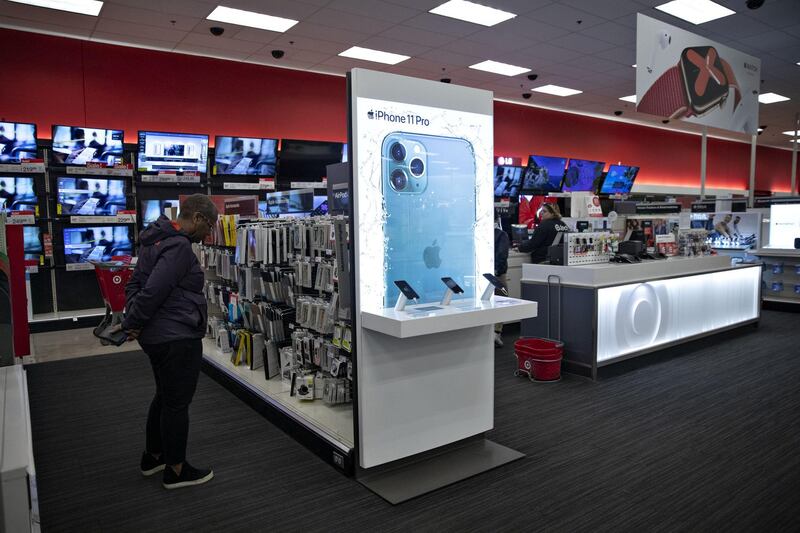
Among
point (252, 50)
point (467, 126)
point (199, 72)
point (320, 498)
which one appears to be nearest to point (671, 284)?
point (467, 126)

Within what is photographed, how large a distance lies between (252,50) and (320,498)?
706cm

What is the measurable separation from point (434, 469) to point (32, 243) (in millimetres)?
6139

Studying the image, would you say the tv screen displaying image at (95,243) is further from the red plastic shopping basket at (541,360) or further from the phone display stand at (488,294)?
the phone display stand at (488,294)

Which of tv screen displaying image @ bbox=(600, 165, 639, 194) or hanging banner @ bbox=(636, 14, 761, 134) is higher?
hanging banner @ bbox=(636, 14, 761, 134)

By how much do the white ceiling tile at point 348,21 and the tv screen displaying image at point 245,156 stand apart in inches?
77.5

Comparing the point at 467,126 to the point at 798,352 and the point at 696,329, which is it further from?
the point at 798,352

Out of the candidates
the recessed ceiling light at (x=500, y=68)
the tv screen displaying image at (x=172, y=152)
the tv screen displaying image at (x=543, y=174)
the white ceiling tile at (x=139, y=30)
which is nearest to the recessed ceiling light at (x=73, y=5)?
the white ceiling tile at (x=139, y=30)

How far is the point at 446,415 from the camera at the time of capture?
10.9 feet

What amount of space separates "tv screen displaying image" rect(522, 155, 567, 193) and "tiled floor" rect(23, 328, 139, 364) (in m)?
7.45

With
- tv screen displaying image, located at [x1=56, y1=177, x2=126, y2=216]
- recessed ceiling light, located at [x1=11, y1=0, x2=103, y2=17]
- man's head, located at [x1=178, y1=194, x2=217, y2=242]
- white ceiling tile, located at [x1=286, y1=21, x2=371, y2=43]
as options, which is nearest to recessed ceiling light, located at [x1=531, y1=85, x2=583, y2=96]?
white ceiling tile, located at [x1=286, y1=21, x2=371, y2=43]

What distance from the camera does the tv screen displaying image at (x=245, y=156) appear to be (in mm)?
7703

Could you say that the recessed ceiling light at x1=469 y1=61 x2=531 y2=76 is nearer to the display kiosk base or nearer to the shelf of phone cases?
the shelf of phone cases

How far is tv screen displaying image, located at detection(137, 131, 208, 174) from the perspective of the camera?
23.6ft

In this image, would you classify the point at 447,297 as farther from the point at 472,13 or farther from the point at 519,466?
the point at 472,13
